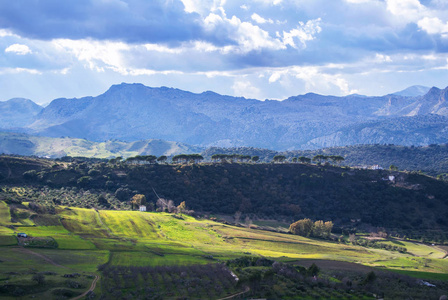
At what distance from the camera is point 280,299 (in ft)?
205

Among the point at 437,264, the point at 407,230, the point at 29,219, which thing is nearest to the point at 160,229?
the point at 29,219

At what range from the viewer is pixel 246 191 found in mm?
185125

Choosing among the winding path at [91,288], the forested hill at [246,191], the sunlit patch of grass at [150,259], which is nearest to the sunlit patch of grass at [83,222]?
the sunlit patch of grass at [150,259]

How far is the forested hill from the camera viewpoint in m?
166

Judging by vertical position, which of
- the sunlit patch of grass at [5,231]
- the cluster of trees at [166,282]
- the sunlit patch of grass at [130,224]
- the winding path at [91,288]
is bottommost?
the sunlit patch of grass at [130,224]

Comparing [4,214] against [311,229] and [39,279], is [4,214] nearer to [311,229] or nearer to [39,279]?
[39,279]

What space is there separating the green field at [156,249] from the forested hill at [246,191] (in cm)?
3247

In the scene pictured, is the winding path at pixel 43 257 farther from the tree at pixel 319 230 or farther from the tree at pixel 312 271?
the tree at pixel 319 230

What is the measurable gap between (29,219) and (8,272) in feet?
137

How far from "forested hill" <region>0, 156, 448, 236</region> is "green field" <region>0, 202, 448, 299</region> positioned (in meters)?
32.5

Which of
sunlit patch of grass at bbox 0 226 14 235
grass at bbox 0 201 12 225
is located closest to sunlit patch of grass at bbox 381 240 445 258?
sunlit patch of grass at bbox 0 226 14 235

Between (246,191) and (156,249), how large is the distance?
323 feet

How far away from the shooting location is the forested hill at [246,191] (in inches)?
6516

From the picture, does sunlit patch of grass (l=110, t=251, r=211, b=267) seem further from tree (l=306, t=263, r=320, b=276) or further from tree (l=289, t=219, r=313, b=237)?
tree (l=289, t=219, r=313, b=237)
